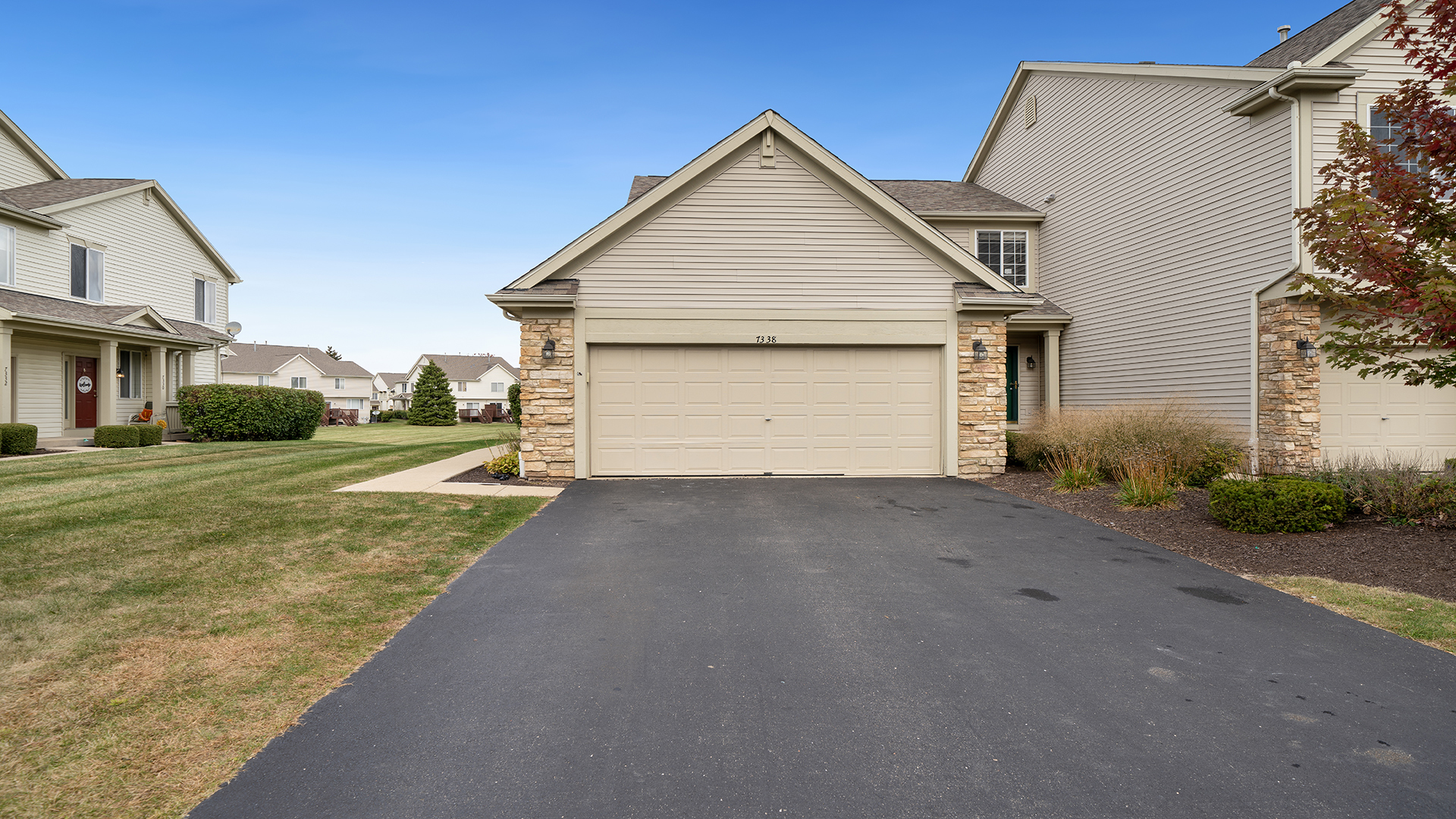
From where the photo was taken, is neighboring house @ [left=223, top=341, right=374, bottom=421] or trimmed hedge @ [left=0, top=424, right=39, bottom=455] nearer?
trimmed hedge @ [left=0, top=424, right=39, bottom=455]

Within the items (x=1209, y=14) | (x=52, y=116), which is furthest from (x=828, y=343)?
(x=52, y=116)

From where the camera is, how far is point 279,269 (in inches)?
1310

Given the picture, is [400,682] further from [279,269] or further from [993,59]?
[279,269]

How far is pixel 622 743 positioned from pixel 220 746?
172cm

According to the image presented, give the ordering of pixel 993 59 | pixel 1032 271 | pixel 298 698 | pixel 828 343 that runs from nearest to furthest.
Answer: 1. pixel 298 698
2. pixel 828 343
3. pixel 1032 271
4. pixel 993 59

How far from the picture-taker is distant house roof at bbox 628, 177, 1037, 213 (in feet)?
56.5

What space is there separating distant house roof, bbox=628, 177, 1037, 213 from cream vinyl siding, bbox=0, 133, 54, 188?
18754 mm

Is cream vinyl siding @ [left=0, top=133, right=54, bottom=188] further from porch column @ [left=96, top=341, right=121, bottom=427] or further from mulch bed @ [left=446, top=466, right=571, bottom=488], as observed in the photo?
mulch bed @ [left=446, top=466, right=571, bottom=488]

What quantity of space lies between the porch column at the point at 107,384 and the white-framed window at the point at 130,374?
1722mm

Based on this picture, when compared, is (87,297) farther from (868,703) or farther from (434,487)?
(868,703)

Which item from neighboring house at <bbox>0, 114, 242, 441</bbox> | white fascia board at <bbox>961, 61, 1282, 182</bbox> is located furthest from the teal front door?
neighboring house at <bbox>0, 114, 242, 441</bbox>

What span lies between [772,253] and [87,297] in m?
21.1

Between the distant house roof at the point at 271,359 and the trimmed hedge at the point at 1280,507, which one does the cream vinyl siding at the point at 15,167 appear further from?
the distant house roof at the point at 271,359

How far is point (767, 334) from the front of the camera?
1166 centimetres
